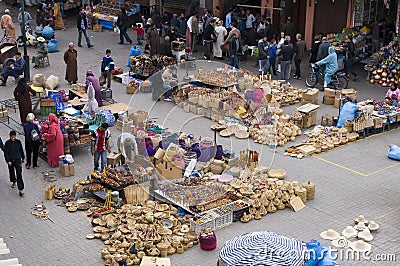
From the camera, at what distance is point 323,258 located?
12.6 m

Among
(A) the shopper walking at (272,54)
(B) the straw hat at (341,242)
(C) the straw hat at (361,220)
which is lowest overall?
(B) the straw hat at (341,242)

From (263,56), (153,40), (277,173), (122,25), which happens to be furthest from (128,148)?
(122,25)

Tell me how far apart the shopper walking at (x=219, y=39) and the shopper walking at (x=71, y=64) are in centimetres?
618

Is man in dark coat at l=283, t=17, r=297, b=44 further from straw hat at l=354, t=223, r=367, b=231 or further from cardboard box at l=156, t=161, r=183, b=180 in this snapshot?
straw hat at l=354, t=223, r=367, b=231

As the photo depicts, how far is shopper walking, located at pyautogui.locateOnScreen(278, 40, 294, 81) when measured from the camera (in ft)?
80.7

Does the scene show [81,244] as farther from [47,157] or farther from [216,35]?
[216,35]

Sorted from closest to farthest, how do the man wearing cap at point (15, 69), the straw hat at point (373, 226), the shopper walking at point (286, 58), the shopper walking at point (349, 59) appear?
the straw hat at point (373, 226) → the man wearing cap at point (15, 69) → the shopper walking at point (286, 58) → the shopper walking at point (349, 59)

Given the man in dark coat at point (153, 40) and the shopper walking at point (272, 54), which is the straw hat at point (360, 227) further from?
the man in dark coat at point (153, 40)

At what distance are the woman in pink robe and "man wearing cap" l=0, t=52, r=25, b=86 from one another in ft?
21.9

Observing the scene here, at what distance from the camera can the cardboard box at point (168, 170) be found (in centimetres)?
1591

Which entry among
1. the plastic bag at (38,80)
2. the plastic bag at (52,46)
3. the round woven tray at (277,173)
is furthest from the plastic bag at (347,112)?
the plastic bag at (52,46)

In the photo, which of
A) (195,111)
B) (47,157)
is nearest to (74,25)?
(195,111)

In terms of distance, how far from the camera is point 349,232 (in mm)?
14359

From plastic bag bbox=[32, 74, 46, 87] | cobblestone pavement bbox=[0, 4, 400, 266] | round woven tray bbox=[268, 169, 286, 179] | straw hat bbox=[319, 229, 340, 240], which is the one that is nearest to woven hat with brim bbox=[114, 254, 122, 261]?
cobblestone pavement bbox=[0, 4, 400, 266]
